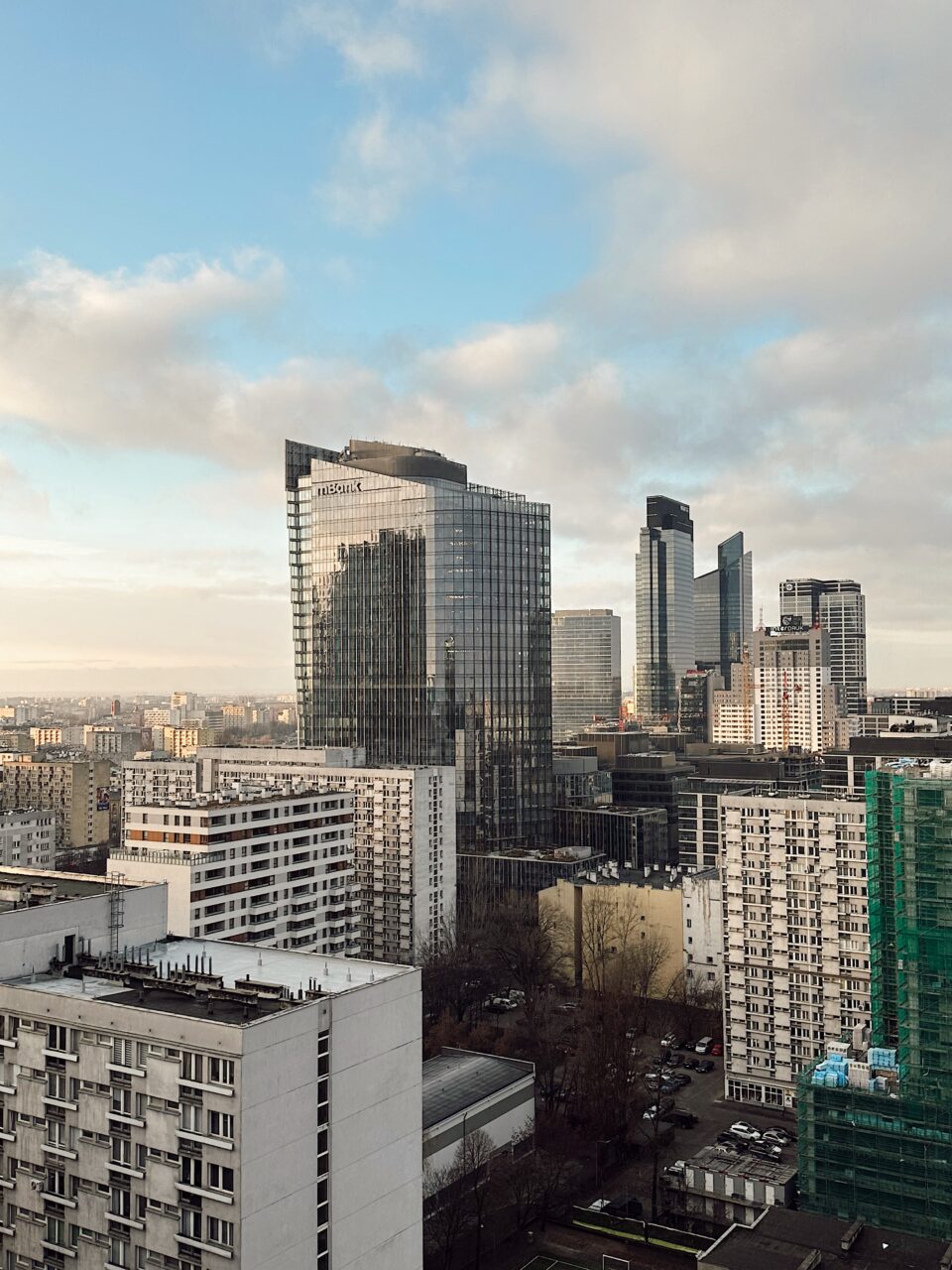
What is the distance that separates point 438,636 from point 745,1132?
216ft

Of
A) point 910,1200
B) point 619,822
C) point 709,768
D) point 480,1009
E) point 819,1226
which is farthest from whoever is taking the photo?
point 709,768

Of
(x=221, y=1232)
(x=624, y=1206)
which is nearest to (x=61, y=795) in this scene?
(x=624, y=1206)

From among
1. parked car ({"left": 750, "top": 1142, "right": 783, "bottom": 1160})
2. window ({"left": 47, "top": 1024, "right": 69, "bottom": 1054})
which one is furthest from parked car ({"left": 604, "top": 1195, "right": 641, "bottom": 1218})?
window ({"left": 47, "top": 1024, "right": 69, "bottom": 1054})

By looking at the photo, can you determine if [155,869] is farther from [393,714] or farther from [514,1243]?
[393,714]

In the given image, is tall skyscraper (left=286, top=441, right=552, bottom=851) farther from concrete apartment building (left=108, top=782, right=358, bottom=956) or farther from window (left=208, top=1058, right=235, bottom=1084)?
window (left=208, top=1058, right=235, bottom=1084)

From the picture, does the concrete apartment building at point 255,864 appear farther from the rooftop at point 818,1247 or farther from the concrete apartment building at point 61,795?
the concrete apartment building at point 61,795

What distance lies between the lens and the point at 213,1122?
964 inches

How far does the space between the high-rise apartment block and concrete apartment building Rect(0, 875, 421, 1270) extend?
22.7 meters

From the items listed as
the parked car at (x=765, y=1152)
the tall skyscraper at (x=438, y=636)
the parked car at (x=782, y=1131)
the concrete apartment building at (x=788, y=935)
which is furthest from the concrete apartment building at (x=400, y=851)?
the parked car at (x=765, y=1152)

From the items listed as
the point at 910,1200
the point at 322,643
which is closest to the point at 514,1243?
the point at 910,1200

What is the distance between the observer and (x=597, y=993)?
67625mm

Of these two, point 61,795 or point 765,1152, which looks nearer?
point 765,1152

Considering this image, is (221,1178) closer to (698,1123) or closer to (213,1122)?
(213,1122)

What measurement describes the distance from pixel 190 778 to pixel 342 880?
3023cm
